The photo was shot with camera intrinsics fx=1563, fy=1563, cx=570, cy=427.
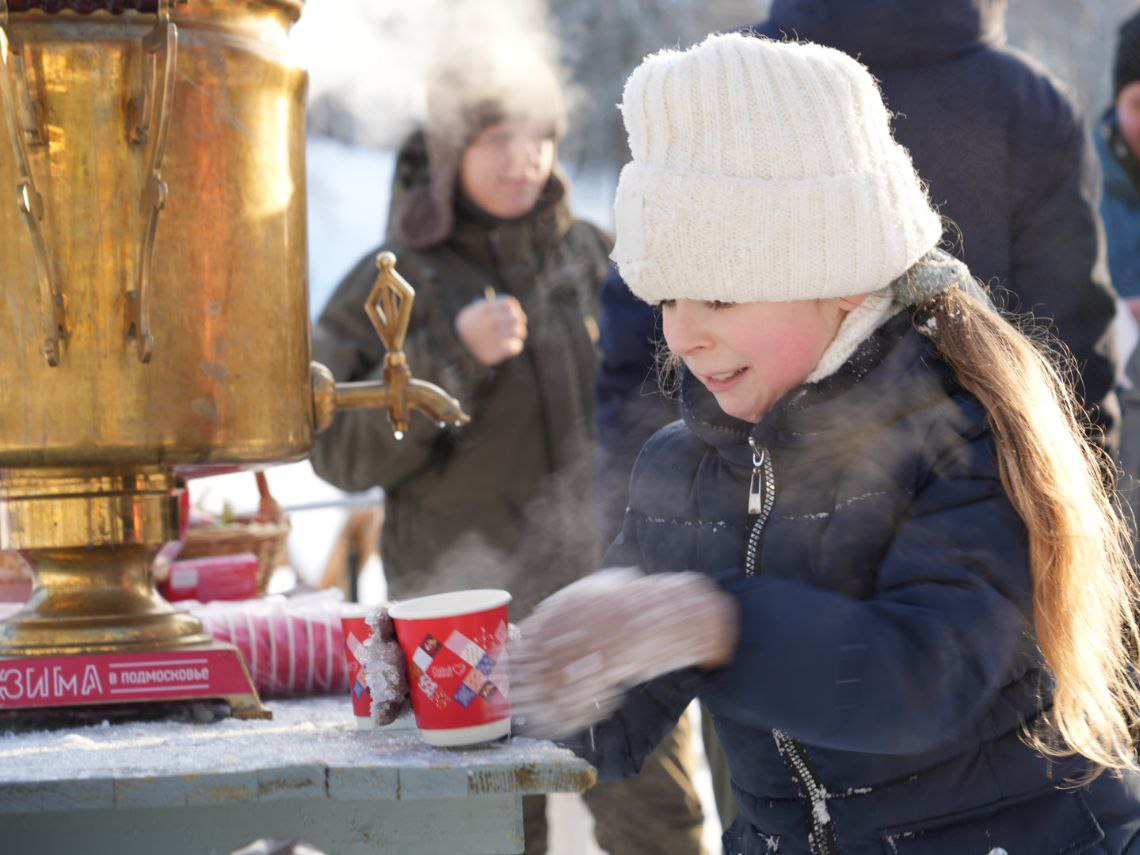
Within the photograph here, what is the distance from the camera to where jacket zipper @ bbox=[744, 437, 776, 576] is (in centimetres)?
154

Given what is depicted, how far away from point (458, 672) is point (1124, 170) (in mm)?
2568

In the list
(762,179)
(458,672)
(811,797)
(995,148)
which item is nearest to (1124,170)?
(995,148)

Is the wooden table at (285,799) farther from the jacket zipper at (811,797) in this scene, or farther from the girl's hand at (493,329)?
the girl's hand at (493,329)

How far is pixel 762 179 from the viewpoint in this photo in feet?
4.96

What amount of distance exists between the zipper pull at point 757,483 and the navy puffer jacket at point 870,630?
15 millimetres

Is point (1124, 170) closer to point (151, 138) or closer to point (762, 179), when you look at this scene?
point (762, 179)

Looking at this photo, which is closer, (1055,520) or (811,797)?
(1055,520)

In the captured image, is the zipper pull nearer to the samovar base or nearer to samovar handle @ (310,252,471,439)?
samovar handle @ (310,252,471,439)

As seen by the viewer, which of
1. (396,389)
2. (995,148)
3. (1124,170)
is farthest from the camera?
(1124,170)

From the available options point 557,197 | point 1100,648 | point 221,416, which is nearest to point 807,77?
point 1100,648

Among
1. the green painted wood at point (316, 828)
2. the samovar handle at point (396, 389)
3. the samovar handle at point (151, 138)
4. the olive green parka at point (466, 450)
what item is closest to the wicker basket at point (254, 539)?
the olive green parka at point (466, 450)

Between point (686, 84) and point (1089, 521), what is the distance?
561 millimetres

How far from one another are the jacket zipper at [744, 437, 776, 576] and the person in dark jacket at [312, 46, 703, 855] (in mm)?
1466

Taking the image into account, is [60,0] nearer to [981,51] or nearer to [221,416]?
[221,416]
